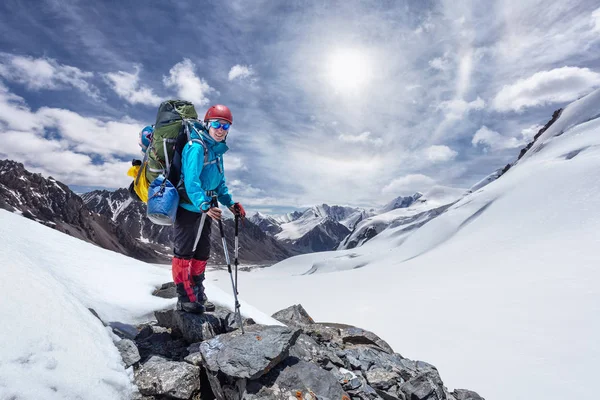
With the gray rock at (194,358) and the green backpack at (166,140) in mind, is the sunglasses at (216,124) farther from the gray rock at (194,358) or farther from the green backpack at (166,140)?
the gray rock at (194,358)

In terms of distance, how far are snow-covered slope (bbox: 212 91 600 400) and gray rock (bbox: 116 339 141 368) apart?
1054 cm

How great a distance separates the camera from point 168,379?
396 cm

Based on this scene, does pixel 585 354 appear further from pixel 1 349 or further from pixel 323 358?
pixel 1 349

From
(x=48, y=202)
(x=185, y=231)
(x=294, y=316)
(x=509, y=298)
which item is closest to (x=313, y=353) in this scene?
(x=185, y=231)

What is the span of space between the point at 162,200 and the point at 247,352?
2883 millimetres

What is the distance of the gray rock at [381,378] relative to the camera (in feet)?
18.0

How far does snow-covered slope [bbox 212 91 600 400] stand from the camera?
9758 millimetres

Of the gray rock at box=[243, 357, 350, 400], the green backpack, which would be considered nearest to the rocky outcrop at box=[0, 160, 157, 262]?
the green backpack

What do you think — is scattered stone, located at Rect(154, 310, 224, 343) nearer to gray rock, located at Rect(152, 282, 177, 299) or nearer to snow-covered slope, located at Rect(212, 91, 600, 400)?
gray rock, located at Rect(152, 282, 177, 299)

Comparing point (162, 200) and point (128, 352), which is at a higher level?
point (162, 200)

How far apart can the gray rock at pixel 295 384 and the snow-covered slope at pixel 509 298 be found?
8088 millimetres

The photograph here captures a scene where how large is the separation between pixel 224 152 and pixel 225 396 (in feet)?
14.4

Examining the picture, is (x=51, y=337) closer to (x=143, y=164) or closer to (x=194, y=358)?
(x=194, y=358)

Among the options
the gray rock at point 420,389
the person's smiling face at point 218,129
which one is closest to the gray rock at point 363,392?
the gray rock at point 420,389
